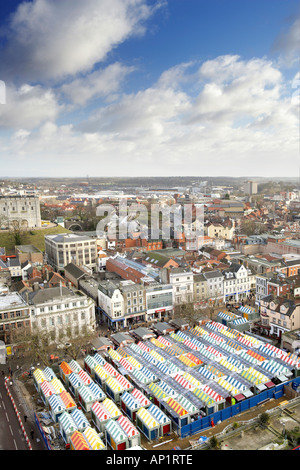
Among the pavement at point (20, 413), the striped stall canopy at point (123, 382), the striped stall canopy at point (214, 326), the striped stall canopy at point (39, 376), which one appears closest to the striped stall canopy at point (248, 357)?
the striped stall canopy at point (214, 326)

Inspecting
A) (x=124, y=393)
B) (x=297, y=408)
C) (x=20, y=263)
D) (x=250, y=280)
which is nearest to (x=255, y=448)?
(x=297, y=408)

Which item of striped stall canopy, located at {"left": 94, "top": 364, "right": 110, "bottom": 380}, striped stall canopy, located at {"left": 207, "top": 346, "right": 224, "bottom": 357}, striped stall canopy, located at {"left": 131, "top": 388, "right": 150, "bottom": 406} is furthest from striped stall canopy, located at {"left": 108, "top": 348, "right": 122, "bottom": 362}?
striped stall canopy, located at {"left": 207, "top": 346, "right": 224, "bottom": 357}

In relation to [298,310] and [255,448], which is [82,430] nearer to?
[255,448]

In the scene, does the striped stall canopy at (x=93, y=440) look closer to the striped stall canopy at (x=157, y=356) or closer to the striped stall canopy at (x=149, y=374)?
the striped stall canopy at (x=149, y=374)

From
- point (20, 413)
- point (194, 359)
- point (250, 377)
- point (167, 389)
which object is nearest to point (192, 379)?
point (167, 389)

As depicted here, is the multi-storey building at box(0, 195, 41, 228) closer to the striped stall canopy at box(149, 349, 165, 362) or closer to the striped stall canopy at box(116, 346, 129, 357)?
the striped stall canopy at box(116, 346, 129, 357)

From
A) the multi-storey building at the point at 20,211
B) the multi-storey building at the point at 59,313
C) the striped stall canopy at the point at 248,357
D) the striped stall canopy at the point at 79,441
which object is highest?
the multi-storey building at the point at 20,211

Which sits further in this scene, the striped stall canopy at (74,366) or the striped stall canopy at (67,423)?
the striped stall canopy at (74,366)

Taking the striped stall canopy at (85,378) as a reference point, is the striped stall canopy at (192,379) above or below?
below
